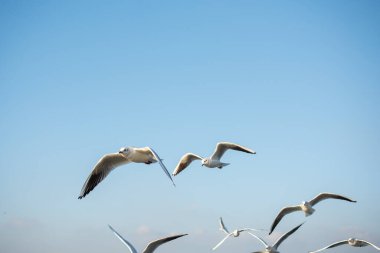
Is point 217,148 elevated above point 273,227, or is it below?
above

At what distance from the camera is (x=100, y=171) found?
16.1 metres

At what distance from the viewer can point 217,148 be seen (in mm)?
19297

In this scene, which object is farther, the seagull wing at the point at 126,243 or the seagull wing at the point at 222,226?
the seagull wing at the point at 222,226

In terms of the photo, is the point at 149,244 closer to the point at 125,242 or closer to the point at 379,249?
the point at 125,242

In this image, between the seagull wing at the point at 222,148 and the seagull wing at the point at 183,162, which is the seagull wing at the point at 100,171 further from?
the seagull wing at the point at 183,162

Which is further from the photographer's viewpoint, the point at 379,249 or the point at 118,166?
the point at 379,249

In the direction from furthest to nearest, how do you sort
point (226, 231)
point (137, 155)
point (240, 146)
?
1. point (226, 231)
2. point (240, 146)
3. point (137, 155)

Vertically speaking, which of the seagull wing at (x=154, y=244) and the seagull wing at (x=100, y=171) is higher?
the seagull wing at (x=100, y=171)

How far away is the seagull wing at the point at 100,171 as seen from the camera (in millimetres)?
16031

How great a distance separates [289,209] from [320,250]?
5.97 feet

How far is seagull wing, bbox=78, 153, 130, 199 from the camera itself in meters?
16.0

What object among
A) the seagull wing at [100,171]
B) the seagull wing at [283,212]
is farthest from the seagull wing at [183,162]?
the seagull wing at [100,171]

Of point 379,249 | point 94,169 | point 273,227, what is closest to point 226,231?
point 273,227

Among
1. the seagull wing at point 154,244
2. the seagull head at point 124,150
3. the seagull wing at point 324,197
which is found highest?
the seagull head at point 124,150
